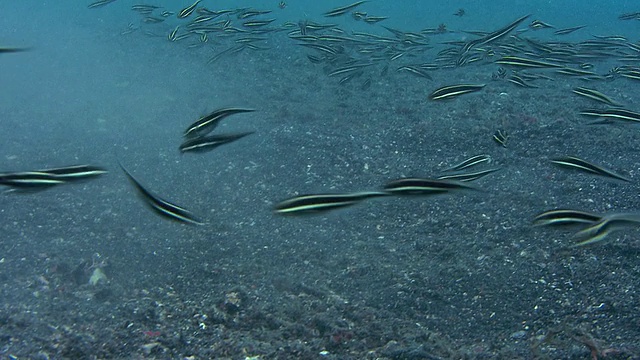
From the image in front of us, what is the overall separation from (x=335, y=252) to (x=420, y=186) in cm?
348

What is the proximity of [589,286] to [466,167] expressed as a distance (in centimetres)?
222

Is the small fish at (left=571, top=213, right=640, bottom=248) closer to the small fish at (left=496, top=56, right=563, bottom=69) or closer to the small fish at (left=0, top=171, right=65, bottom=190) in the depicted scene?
the small fish at (left=496, top=56, right=563, bottom=69)

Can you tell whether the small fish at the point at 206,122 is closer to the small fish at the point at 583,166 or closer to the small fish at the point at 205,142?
the small fish at the point at 205,142

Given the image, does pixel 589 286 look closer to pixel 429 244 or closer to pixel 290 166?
pixel 429 244

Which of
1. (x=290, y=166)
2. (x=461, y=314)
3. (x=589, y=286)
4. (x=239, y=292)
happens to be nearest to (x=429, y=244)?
(x=461, y=314)

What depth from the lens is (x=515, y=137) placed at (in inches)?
399

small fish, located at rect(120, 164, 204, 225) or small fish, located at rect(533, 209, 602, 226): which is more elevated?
small fish, located at rect(120, 164, 204, 225)

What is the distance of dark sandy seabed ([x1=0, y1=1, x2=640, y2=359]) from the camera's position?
16.1 feet

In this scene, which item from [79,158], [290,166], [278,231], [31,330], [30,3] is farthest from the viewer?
[30,3]

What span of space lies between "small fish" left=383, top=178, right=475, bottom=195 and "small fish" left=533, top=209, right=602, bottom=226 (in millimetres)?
1173

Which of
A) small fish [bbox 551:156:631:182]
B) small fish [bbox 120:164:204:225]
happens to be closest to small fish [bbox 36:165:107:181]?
small fish [bbox 120:164:204:225]

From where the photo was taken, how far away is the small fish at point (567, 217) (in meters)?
4.06

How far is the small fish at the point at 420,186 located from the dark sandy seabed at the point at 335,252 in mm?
634

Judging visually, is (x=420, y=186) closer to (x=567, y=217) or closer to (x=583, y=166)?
(x=567, y=217)
